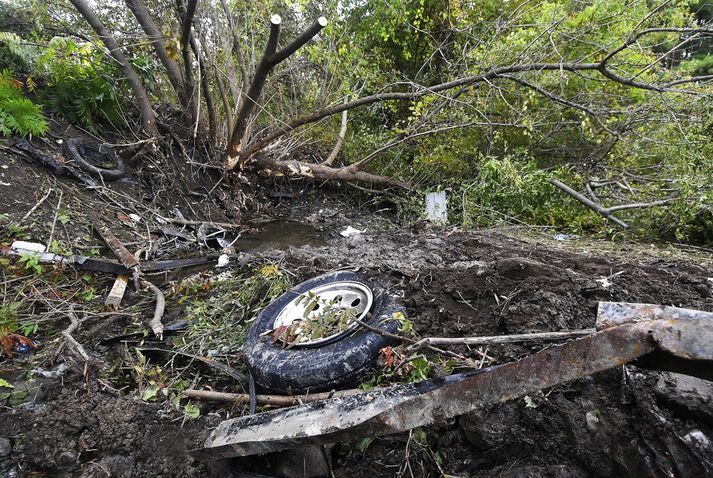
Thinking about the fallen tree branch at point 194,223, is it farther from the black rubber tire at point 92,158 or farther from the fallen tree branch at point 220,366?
the fallen tree branch at point 220,366

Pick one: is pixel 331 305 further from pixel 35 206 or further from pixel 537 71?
pixel 537 71

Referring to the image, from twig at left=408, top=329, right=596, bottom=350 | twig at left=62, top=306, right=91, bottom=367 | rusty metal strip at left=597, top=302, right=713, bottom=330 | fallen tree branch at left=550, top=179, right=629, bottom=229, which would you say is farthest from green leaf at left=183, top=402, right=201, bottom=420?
fallen tree branch at left=550, top=179, right=629, bottom=229

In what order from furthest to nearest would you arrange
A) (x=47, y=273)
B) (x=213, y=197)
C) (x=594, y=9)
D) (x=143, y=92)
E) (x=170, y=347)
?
1. (x=213, y=197)
2. (x=143, y=92)
3. (x=594, y=9)
4. (x=47, y=273)
5. (x=170, y=347)

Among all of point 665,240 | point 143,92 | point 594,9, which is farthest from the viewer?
point 143,92

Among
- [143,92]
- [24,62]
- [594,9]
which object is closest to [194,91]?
[143,92]

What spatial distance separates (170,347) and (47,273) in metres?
1.57

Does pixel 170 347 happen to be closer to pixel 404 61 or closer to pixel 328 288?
pixel 328 288

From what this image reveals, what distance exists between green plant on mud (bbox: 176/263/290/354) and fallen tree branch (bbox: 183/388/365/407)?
0.41 metres

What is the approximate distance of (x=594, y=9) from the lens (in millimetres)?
4750

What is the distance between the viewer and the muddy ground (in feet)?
3.92

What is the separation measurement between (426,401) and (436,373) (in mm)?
536

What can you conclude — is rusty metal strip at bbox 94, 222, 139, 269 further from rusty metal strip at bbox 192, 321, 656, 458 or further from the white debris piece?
the white debris piece

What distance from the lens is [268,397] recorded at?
5.64ft

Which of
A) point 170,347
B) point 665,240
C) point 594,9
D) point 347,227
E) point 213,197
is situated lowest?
point 665,240
